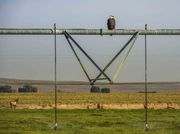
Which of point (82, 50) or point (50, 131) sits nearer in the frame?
point (82, 50)

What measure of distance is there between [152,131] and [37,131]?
537 centimetres

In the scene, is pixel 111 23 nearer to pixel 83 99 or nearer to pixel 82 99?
pixel 83 99

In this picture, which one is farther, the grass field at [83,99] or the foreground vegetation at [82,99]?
the grass field at [83,99]

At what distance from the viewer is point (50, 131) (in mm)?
25797

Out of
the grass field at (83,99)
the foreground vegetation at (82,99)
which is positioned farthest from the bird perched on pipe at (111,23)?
the grass field at (83,99)

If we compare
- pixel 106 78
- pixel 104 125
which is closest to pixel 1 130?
pixel 104 125

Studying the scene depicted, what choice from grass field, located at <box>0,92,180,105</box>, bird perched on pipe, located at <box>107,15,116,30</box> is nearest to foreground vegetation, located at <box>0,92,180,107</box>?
grass field, located at <box>0,92,180,105</box>

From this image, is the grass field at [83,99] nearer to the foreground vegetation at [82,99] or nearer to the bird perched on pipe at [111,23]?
the foreground vegetation at [82,99]

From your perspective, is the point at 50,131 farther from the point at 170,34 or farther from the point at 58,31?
the point at 170,34

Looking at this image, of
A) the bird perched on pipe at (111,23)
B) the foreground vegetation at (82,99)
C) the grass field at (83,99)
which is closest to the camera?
the bird perched on pipe at (111,23)

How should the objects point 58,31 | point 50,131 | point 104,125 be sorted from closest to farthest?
point 58,31
point 50,131
point 104,125

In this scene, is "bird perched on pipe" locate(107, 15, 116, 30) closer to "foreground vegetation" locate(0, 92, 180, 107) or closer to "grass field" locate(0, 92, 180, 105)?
"foreground vegetation" locate(0, 92, 180, 107)

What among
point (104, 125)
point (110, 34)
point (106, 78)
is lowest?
point (104, 125)

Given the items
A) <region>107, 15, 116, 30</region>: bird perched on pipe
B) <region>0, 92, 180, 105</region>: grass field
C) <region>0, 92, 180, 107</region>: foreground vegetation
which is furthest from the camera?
<region>0, 92, 180, 105</region>: grass field
